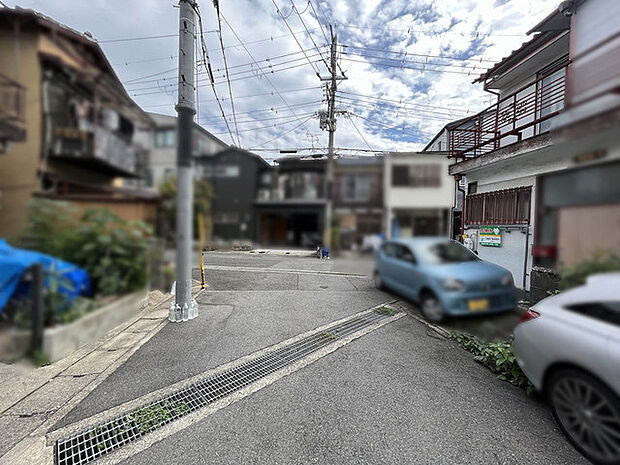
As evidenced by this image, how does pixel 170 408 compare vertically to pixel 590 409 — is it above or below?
below

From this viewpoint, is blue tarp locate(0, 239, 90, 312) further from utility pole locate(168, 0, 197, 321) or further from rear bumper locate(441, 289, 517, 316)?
rear bumper locate(441, 289, 517, 316)

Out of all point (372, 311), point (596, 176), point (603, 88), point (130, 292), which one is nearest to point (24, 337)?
point (130, 292)

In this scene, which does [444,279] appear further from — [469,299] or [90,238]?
[90,238]

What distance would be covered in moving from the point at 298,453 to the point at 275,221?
5924 millimetres

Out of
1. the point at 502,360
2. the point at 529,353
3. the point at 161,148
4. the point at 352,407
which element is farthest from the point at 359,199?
the point at 502,360

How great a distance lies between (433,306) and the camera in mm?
837

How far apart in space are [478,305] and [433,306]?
14cm

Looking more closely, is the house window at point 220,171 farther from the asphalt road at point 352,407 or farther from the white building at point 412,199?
the asphalt road at point 352,407

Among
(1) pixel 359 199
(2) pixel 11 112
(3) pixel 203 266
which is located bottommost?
(3) pixel 203 266

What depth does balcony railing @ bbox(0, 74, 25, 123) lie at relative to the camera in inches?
31.1

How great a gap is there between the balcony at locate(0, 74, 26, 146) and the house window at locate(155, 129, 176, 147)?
0.39 metres

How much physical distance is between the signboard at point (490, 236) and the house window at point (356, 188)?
965mm

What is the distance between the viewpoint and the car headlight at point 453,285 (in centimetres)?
77

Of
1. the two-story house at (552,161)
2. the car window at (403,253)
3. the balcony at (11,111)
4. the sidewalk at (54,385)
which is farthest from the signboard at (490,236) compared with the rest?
the sidewalk at (54,385)
